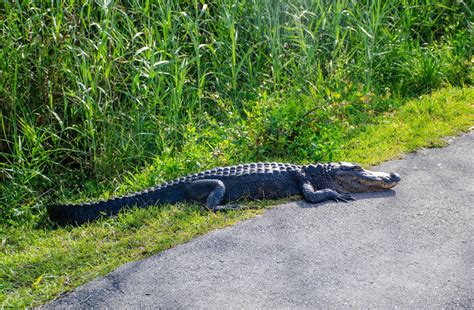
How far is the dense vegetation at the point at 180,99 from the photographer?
22.8ft

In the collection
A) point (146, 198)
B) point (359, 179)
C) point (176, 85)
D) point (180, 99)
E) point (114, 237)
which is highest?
point (176, 85)

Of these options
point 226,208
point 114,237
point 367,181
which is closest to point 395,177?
point 367,181

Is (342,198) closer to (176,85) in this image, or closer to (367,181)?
(367,181)

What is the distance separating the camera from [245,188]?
6.48m

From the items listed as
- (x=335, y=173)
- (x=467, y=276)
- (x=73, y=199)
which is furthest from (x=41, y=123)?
(x=467, y=276)

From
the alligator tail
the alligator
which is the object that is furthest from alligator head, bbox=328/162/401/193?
the alligator tail

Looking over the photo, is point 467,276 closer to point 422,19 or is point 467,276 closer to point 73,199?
point 73,199

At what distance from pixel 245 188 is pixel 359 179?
0.93 meters

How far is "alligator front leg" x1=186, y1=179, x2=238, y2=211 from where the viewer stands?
6.34m

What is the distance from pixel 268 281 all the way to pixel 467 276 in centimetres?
124

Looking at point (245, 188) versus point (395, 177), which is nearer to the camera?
point (395, 177)

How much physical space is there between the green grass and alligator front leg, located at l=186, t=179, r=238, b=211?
0.42ft

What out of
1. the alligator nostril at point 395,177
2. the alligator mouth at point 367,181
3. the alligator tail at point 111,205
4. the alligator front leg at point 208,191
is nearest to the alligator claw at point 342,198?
the alligator mouth at point 367,181

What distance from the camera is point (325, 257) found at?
5.26m
